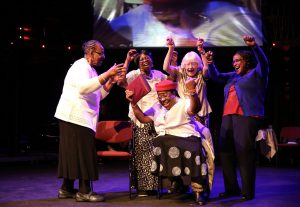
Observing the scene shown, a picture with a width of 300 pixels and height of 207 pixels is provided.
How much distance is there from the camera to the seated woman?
419cm

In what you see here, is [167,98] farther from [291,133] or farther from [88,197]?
[291,133]

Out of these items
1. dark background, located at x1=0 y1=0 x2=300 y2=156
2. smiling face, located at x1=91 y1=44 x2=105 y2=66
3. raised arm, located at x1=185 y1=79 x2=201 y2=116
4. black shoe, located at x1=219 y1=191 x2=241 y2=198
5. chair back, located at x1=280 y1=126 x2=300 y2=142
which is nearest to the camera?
raised arm, located at x1=185 y1=79 x2=201 y2=116

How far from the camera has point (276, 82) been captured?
1076 cm

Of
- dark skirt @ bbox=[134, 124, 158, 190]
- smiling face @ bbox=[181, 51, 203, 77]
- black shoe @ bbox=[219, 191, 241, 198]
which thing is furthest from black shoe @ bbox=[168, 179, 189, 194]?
smiling face @ bbox=[181, 51, 203, 77]

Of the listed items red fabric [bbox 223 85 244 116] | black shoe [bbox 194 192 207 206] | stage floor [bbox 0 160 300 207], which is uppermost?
red fabric [bbox 223 85 244 116]

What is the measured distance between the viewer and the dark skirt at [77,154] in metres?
4.43

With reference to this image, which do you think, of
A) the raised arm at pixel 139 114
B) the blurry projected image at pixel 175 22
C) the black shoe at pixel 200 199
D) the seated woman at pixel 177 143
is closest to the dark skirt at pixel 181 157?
the seated woman at pixel 177 143

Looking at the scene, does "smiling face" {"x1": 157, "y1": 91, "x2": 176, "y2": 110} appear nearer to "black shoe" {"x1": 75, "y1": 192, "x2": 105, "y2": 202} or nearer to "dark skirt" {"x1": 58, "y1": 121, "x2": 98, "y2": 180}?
"dark skirt" {"x1": 58, "y1": 121, "x2": 98, "y2": 180}

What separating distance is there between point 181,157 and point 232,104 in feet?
2.95

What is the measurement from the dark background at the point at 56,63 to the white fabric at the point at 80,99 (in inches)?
183

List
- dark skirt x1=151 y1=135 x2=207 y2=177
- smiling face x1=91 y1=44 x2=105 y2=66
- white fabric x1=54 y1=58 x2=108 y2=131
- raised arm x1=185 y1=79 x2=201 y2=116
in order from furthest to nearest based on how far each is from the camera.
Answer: smiling face x1=91 y1=44 x2=105 y2=66 < white fabric x1=54 y1=58 x2=108 y2=131 < dark skirt x1=151 y1=135 x2=207 y2=177 < raised arm x1=185 y1=79 x2=201 y2=116

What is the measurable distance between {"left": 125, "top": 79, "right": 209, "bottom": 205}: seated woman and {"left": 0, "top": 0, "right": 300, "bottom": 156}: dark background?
193 inches

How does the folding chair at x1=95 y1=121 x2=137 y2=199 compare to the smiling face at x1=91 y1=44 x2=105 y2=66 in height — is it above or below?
below

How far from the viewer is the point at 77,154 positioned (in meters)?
4.44
